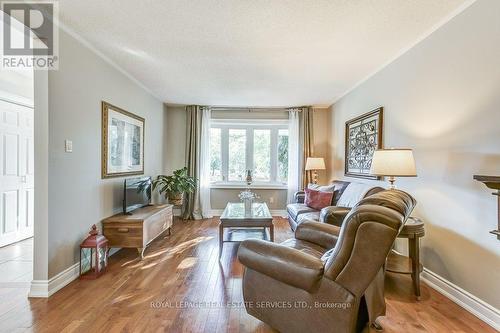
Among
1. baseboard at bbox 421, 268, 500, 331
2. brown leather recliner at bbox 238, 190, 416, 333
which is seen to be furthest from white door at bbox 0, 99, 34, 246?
baseboard at bbox 421, 268, 500, 331

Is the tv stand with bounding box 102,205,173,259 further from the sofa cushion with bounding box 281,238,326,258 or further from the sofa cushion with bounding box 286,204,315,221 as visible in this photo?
the sofa cushion with bounding box 286,204,315,221

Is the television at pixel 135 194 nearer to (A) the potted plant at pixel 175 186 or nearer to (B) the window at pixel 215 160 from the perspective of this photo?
(A) the potted plant at pixel 175 186

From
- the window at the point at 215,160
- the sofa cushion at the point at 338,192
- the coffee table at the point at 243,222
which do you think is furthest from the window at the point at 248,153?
the coffee table at the point at 243,222

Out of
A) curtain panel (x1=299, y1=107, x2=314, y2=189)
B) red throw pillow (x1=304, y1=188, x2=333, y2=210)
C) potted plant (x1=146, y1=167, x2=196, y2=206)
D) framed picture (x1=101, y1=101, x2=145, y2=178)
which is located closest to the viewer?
framed picture (x1=101, y1=101, x2=145, y2=178)

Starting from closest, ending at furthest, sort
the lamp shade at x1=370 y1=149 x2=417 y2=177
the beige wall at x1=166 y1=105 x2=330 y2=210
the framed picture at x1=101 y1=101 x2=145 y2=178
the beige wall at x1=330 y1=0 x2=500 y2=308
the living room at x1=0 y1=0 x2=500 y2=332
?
the living room at x1=0 y1=0 x2=500 y2=332 → the beige wall at x1=330 y1=0 x2=500 y2=308 → the lamp shade at x1=370 y1=149 x2=417 y2=177 → the framed picture at x1=101 y1=101 x2=145 y2=178 → the beige wall at x1=166 y1=105 x2=330 y2=210

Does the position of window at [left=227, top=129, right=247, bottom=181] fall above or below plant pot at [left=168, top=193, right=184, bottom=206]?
above

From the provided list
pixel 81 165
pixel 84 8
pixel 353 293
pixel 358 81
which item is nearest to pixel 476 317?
pixel 353 293

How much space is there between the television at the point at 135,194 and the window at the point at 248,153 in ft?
6.42

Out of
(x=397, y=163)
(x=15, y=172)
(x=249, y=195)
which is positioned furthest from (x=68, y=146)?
(x=397, y=163)

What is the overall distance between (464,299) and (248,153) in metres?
4.20

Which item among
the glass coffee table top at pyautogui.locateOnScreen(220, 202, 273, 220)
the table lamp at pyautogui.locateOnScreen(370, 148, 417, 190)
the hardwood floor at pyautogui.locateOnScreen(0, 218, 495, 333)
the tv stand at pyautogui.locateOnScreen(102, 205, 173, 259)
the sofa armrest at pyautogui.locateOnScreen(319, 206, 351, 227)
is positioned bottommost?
the hardwood floor at pyautogui.locateOnScreen(0, 218, 495, 333)

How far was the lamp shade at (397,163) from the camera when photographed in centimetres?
220

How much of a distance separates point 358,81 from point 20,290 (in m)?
4.75

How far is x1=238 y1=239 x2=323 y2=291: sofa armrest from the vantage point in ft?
4.54
